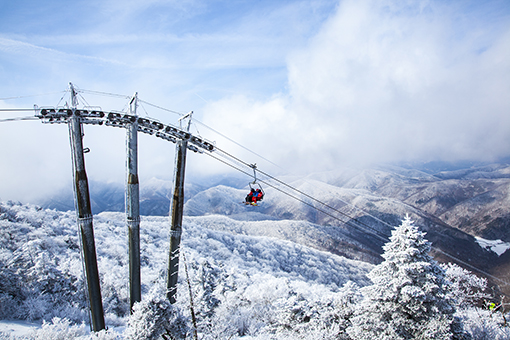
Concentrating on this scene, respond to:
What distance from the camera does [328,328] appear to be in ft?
41.5

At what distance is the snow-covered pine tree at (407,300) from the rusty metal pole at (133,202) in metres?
10.2

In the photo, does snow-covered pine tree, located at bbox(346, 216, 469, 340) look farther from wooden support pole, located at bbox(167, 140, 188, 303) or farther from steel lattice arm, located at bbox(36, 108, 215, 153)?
steel lattice arm, located at bbox(36, 108, 215, 153)

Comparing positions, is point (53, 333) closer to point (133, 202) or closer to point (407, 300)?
point (133, 202)

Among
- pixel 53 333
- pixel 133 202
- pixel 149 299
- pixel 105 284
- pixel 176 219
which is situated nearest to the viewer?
pixel 149 299

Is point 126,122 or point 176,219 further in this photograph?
point 176,219

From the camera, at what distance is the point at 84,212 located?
8.74 m

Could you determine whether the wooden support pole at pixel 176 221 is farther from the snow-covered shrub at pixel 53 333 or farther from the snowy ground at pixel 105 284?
the snow-covered shrub at pixel 53 333

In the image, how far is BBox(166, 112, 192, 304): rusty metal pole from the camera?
1003 centimetres

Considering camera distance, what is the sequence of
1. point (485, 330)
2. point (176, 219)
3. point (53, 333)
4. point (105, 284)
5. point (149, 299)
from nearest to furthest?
point (149, 299) < point (53, 333) < point (176, 219) < point (485, 330) < point (105, 284)

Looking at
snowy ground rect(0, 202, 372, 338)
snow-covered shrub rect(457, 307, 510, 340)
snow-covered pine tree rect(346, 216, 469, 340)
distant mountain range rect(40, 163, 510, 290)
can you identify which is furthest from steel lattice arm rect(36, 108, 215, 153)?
distant mountain range rect(40, 163, 510, 290)

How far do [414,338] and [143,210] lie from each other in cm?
17062

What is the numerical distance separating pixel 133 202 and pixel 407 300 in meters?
12.5

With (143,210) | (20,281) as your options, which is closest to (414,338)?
(20,281)

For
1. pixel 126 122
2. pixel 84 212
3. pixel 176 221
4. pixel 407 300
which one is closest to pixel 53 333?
pixel 84 212
